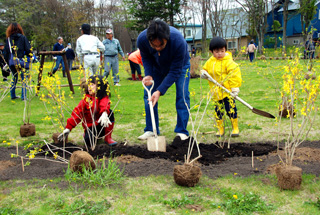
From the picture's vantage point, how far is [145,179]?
10.0 ft

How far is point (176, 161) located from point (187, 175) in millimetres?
840

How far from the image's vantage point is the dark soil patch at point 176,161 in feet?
10.5

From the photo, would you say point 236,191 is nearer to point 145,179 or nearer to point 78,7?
point 145,179

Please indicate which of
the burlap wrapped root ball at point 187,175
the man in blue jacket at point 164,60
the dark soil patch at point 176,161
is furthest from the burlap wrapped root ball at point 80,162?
the man in blue jacket at point 164,60

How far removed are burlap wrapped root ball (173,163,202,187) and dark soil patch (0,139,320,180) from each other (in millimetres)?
314

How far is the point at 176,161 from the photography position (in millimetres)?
3635

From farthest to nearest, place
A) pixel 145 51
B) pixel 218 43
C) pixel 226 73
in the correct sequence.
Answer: pixel 226 73
pixel 218 43
pixel 145 51

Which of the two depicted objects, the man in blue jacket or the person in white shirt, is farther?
the person in white shirt

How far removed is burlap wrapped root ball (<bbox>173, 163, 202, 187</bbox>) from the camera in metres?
2.80

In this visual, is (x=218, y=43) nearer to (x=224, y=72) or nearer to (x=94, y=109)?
(x=224, y=72)

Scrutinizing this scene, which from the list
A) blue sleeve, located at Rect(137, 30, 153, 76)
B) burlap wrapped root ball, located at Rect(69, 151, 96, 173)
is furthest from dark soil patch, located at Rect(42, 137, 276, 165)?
blue sleeve, located at Rect(137, 30, 153, 76)

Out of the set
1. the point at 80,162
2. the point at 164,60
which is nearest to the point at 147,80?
the point at 164,60

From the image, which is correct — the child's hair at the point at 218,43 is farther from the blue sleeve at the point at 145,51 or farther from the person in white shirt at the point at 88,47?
the person in white shirt at the point at 88,47

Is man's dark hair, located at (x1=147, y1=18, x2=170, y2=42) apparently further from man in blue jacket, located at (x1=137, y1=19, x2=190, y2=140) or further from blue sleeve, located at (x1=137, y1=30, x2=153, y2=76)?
blue sleeve, located at (x1=137, y1=30, x2=153, y2=76)
